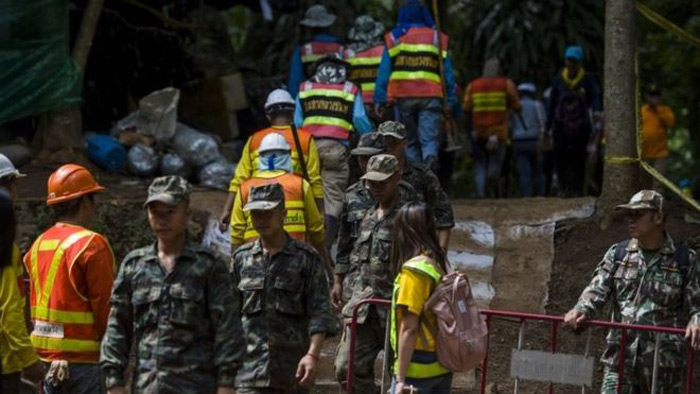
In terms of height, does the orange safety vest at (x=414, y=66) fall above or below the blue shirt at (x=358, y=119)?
above

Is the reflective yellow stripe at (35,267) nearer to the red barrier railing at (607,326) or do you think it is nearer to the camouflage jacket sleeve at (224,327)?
the camouflage jacket sleeve at (224,327)

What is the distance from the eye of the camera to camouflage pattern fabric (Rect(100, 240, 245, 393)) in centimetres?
665

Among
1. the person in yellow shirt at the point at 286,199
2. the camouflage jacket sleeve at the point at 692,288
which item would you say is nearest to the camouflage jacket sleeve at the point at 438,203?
the person in yellow shirt at the point at 286,199

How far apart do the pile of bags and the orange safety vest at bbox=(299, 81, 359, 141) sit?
2970mm

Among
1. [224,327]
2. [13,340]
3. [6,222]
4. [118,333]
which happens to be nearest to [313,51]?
[13,340]

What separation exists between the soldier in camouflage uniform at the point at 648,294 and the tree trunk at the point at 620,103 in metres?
5.15

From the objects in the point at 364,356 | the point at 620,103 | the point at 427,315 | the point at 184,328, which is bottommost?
the point at 364,356

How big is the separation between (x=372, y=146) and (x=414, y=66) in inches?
168

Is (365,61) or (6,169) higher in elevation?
(365,61)

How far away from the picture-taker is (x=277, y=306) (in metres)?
7.50

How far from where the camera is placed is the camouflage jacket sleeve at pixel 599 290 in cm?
822

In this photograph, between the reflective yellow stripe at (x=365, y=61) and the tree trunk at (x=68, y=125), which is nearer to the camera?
the reflective yellow stripe at (x=365, y=61)

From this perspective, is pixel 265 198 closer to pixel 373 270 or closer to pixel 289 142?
pixel 373 270

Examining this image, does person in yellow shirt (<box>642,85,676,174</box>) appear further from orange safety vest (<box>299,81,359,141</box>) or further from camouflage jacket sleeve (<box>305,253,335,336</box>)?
camouflage jacket sleeve (<box>305,253,335,336</box>)
